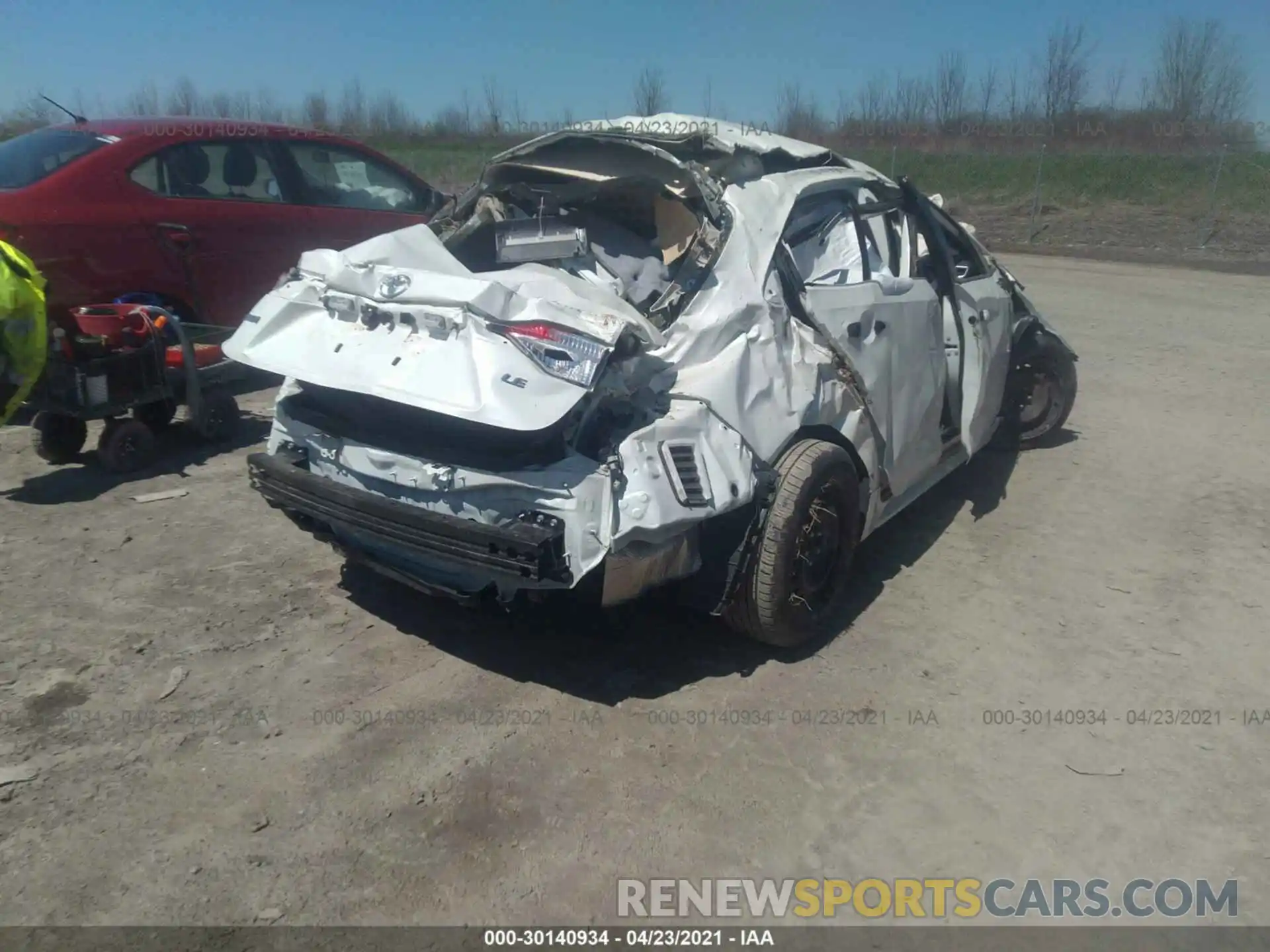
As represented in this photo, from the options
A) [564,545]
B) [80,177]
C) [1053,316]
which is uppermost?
[80,177]

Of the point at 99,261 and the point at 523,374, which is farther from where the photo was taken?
the point at 99,261

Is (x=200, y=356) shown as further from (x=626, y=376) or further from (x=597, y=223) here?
(x=626, y=376)

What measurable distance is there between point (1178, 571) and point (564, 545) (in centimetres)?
333

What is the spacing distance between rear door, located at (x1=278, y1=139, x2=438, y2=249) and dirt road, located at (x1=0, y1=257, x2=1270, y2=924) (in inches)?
119

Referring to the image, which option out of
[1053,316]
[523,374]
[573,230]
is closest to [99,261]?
[573,230]

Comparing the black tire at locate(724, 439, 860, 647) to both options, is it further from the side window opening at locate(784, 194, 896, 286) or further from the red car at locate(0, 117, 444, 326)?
the red car at locate(0, 117, 444, 326)

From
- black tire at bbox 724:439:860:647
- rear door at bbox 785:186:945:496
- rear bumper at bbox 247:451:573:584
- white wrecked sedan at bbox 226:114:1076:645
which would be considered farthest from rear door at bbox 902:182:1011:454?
rear bumper at bbox 247:451:573:584

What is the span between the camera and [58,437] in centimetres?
566

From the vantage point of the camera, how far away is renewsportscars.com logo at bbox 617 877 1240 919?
2.69 metres

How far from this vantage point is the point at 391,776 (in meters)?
3.13

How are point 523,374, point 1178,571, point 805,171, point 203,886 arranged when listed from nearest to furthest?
point 203,886
point 523,374
point 805,171
point 1178,571

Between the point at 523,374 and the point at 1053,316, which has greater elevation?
the point at 523,374

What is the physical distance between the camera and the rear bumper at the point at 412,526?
306 cm

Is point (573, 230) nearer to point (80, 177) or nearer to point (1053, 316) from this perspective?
point (80, 177)
